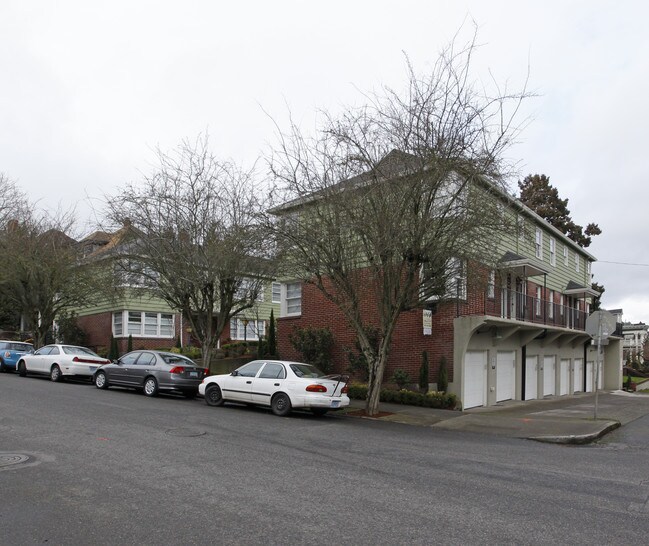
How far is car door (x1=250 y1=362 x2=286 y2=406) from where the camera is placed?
1457 cm

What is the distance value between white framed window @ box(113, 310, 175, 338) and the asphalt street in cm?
2116

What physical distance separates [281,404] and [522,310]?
1259 cm

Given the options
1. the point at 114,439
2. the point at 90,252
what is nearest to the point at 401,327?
the point at 114,439

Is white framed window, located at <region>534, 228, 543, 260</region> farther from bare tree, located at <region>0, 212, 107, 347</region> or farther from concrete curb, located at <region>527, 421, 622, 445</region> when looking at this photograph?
bare tree, located at <region>0, 212, 107, 347</region>

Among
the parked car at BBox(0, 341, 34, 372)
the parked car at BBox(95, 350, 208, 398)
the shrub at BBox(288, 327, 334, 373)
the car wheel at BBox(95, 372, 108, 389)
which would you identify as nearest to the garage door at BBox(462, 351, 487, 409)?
the shrub at BBox(288, 327, 334, 373)

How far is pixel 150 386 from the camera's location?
17.8 metres

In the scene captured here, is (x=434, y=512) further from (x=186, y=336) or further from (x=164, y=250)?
(x=186, y=336)

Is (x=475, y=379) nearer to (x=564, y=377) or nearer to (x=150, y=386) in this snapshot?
(x=150, y=386)

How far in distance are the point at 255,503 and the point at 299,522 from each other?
0.77 meters

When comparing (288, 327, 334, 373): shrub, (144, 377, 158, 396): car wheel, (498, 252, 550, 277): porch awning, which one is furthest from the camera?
(288, 327, 334, 373): shrub

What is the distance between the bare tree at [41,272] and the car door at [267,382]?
1356 cm

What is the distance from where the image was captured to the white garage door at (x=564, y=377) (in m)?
29.1

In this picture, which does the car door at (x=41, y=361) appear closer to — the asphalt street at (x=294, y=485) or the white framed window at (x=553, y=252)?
the asphalt street at (x=294, y=485)

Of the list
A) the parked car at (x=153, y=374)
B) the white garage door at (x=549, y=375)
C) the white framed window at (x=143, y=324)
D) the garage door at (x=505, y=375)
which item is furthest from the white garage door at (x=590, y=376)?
the parked car at (x=153, y=374)
